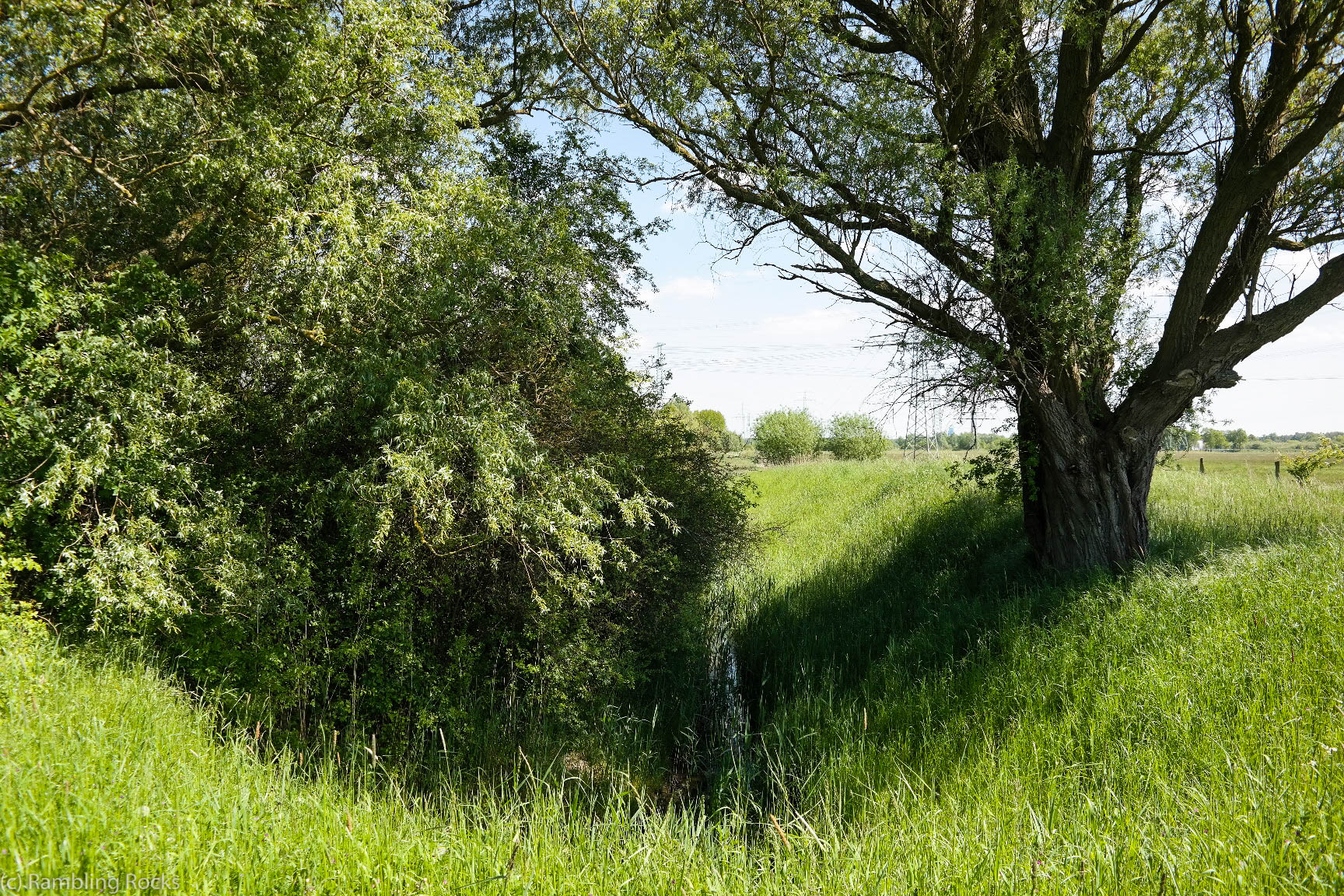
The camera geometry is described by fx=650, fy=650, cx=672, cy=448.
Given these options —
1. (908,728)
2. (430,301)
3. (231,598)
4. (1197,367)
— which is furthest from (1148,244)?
(231,598)

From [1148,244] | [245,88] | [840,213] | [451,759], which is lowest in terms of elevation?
[451,759]

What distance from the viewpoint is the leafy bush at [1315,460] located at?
12602mm

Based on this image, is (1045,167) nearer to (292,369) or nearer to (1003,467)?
(1003,467)

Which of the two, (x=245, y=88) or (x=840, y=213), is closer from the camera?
(x=245, y=88)

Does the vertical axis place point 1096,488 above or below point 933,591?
above

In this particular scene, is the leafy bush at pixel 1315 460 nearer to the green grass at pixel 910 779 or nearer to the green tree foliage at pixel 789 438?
the green grass at pixel 910 779

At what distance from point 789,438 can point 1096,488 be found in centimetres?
3472

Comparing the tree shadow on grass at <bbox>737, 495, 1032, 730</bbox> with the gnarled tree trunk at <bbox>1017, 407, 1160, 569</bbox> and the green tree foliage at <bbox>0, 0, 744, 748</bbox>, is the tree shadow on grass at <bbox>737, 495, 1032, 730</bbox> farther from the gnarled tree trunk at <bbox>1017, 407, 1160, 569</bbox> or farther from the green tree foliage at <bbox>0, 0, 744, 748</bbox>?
the green tree foliage at <bbox>0, 0, 744, 748</bbox>

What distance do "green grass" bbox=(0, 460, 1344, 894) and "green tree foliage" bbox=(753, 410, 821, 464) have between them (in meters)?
33.3

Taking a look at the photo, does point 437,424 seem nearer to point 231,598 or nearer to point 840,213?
point 231,598

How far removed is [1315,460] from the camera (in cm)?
1294

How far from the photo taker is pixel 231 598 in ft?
17.2

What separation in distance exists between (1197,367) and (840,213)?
4.02m

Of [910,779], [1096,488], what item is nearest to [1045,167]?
[1096,488]
